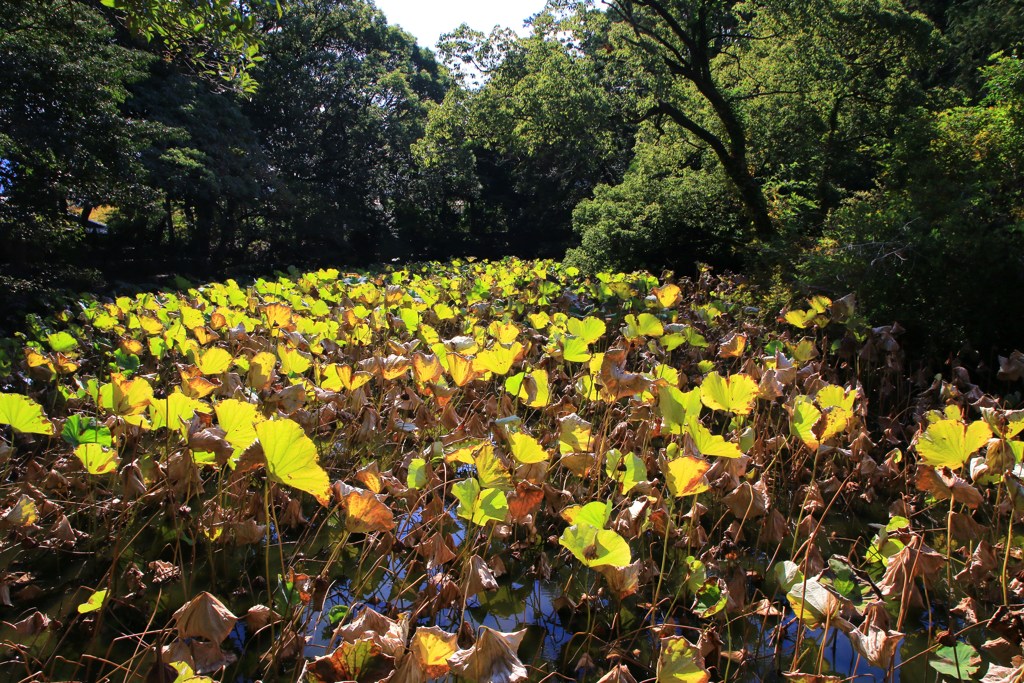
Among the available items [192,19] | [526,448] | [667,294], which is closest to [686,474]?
[526,448]

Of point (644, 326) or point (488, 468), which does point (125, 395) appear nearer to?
point (488, 468)

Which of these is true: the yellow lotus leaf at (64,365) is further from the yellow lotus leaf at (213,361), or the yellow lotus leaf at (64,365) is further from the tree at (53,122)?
the tree at (53,122)

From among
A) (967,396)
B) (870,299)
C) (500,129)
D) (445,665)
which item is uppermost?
(500,129)

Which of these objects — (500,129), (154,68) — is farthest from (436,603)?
(154,68)

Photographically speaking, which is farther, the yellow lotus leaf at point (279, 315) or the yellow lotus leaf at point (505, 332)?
the yellow lotus leaf at point (279, 315)

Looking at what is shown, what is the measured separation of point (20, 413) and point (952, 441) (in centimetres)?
215

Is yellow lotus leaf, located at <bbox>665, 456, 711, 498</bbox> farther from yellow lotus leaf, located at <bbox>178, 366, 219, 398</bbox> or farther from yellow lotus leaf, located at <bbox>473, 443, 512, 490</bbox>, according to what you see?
yellow lotus leaf, located at <bbox>178, 366, 219, 398</bbox>

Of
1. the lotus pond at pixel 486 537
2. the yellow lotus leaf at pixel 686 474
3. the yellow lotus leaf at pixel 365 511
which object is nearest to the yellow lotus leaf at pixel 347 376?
the lotus pond at pixel 486 537

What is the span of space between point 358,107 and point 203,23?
11299mm

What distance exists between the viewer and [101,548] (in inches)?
77.0

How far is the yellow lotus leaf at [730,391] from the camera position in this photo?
195 centimetres

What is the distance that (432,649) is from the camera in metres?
1.05

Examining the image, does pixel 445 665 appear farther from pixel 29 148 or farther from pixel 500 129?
pixel 500 129

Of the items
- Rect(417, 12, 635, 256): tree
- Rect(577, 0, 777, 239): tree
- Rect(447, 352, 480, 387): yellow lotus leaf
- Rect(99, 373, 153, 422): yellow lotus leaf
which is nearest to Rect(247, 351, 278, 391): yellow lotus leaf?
Rect(99, 373, 153, 422): yellow lotus leaf
